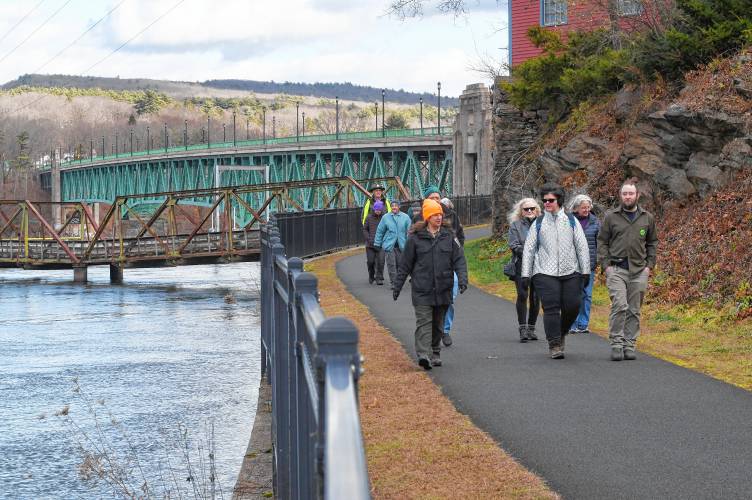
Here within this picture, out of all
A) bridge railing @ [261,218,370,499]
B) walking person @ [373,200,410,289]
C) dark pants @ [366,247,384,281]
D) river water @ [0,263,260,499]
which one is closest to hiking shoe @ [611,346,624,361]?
river water @ [0,263,260,499]

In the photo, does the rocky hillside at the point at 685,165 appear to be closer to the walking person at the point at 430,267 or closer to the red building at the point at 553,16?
the red building at the point at 553,16

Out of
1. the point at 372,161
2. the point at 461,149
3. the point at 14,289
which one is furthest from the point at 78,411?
the point at 372,161

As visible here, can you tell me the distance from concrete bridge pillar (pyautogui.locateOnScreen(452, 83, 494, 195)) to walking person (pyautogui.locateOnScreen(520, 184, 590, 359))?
4771cm

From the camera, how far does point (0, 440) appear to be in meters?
13.0

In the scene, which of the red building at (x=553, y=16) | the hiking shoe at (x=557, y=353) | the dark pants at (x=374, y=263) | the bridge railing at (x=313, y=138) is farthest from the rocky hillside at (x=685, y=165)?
the bridge railing at (x=313, y=138)

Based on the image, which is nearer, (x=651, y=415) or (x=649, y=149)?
(x=651, y=415)

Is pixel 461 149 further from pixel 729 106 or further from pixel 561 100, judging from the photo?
pixel 729 106

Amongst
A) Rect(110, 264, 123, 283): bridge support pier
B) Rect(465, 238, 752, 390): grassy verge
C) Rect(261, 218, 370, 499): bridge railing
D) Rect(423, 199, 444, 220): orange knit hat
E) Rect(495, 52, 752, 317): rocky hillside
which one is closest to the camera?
Rect(261, 218, 370, 499): bridge railing

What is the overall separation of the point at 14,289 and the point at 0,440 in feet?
97.2

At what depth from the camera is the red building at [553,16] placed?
96.5ft

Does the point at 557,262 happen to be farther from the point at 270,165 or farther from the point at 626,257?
the point at 270,165

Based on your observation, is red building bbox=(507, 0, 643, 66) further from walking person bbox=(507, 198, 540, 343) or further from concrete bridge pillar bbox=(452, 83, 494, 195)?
concrete bridge pillar bbox=(452, 83, 494, 195)

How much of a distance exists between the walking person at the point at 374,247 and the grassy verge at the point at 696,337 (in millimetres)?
4698

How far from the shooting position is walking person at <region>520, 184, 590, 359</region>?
1252 cm
